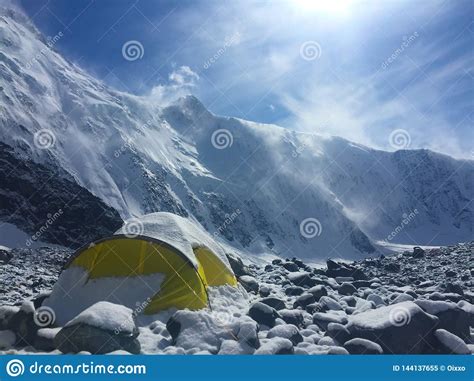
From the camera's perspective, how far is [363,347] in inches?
316

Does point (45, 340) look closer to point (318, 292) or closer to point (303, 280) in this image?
point (318, 292)

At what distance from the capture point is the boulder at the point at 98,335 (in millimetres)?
7500

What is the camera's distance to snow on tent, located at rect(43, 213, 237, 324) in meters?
10.2

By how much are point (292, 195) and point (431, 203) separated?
82728 mm

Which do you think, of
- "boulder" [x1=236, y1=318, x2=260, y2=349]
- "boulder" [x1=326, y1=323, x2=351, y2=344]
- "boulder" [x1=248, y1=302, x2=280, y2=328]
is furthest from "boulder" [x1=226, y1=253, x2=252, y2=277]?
"boulder" [x1=236, y1=318, x2=260, y2=349]

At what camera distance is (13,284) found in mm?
17062

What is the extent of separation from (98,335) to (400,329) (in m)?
5.20

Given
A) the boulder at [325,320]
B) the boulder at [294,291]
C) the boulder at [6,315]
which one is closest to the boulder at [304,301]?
the boulder at [325,320]

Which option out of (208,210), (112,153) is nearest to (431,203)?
(208,210)

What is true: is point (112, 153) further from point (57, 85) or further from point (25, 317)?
point (25, 317)

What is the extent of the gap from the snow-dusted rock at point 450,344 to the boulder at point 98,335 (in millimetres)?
5300

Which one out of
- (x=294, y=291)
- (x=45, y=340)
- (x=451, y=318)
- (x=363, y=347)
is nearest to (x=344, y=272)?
(x=294, y=291)

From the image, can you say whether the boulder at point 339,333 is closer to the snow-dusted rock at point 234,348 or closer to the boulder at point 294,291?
the snow-dusted rock at point 234,348

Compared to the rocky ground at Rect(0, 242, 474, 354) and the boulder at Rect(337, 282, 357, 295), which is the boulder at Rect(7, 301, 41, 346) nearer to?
the rocky ground at Rect(0, 242, 474, 354)
